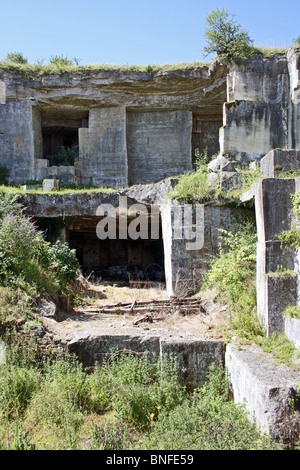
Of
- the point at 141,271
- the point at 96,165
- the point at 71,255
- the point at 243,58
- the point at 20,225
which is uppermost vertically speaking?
the point at 243,58

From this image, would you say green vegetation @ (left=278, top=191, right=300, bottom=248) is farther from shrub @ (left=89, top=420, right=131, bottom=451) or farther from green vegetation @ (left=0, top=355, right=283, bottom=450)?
shrub @ (left=89, top=420, right=131, bottom=451)

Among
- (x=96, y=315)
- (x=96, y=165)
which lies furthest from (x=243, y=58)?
(x=96, y=315)

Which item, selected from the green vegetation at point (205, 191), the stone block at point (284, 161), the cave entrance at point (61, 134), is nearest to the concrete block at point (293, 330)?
the stone block at point (284, 161)

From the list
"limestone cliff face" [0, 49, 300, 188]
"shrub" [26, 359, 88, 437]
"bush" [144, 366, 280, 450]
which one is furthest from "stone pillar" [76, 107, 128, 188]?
"bush" [144, 366, 280, 450]

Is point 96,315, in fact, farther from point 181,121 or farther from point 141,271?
point 181,121

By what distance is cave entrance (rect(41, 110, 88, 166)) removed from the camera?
15.7 meters

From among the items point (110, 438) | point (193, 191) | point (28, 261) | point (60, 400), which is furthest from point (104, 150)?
point (110, 438)

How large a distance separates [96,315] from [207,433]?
12.1ft

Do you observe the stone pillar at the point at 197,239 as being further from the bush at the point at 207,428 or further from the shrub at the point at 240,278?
the bush at the point at 207,428

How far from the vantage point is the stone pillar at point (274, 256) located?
198 inches

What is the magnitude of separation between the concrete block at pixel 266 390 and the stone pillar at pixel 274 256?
712 millimetres

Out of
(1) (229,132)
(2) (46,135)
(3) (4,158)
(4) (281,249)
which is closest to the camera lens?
(4) (281,249)

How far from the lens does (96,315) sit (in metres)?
6.93

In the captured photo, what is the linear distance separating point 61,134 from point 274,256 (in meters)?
14.7
